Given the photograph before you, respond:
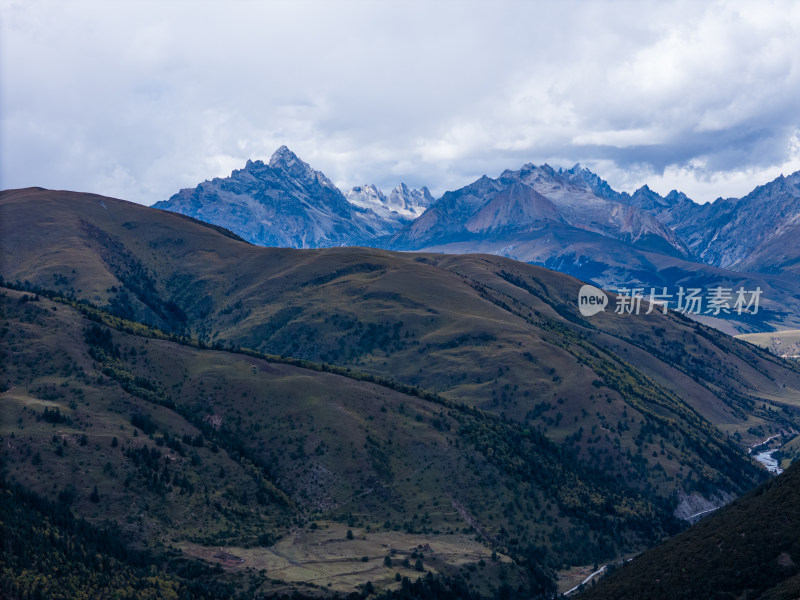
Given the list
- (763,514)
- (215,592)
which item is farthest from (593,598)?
(215,592)

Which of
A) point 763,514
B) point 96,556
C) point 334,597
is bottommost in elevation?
point 334,597

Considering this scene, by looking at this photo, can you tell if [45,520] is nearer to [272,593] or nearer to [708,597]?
[272,593]

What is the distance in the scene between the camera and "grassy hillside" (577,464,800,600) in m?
149

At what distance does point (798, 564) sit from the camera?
147m

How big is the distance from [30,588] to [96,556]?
23939 mm

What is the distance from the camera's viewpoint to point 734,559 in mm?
157625

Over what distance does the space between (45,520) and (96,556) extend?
17841 mm

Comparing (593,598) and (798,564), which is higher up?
(798,564)

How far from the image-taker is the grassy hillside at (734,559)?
5856 inches

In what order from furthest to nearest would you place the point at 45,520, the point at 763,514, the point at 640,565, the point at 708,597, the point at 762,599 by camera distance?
the point at 45,520
the point at 640,565
the point at 763,514
the point at 708,597
the point at 762,599

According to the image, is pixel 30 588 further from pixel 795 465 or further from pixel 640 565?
pixel 795 465

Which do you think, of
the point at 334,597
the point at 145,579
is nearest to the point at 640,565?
the point at 334,597

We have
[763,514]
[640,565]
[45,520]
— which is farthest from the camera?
[45,520]

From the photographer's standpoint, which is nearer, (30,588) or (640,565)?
(30,588)
